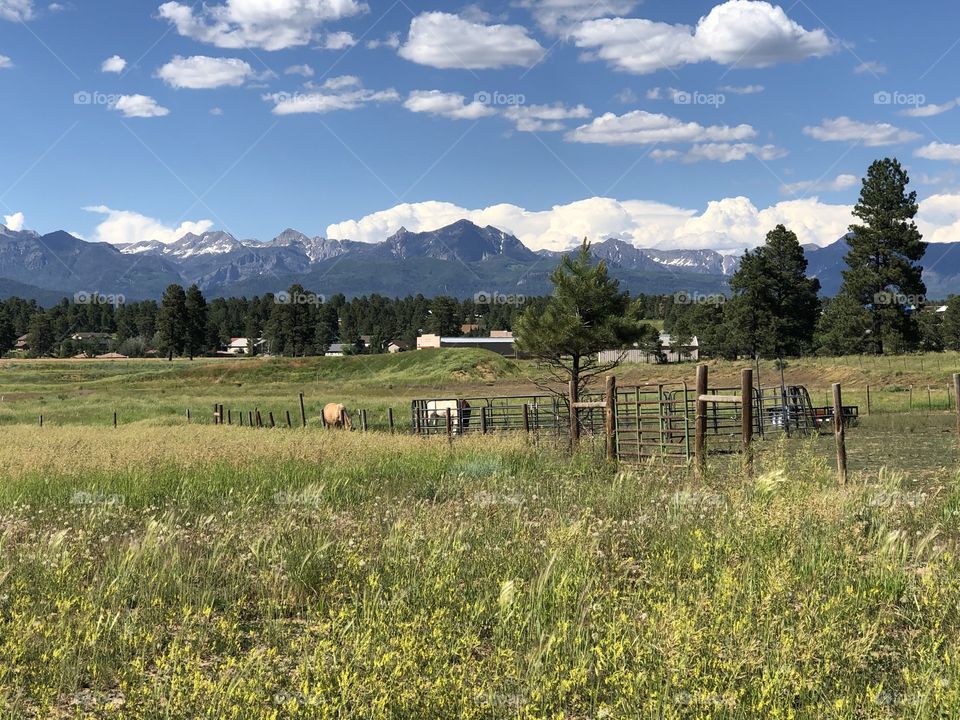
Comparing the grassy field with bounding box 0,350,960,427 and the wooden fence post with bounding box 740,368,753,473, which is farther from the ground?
the wooden fence post with bounding box 740,368,753,473

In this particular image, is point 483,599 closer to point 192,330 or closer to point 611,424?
point 611,424

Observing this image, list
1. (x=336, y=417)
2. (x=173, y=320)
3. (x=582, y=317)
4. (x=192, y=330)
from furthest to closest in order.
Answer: (x=192, y=330) → (x=173, y=320) → (x=582, y=317) → (x=336, y=417)

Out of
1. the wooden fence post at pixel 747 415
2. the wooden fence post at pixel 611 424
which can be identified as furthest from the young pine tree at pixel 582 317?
the wooden fence post at pixel 747 415

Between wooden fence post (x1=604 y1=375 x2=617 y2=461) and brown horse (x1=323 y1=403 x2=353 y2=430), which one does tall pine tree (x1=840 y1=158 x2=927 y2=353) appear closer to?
brown horse (x1=323 y1=403 x2=353 y2=430)

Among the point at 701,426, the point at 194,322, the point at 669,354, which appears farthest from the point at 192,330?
the point at 701,426

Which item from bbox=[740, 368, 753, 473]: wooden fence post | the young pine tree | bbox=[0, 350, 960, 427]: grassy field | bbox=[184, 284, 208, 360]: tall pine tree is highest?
bbox=[184, 284, 208, 360]: tall pine tree

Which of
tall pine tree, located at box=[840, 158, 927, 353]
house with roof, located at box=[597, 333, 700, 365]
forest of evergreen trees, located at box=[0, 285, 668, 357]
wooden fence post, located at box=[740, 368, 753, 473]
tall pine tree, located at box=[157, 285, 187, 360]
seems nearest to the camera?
wooden fence post, located at box=[740, 368, 753, 473]

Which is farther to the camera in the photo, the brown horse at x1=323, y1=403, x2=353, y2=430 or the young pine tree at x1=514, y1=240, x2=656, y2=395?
the young pine tree at x1=514, y1=240, x2=656, y2=395

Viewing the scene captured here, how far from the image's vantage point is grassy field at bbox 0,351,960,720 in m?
4.42

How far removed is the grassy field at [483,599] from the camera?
4.42 m

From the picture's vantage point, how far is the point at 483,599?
246 inches

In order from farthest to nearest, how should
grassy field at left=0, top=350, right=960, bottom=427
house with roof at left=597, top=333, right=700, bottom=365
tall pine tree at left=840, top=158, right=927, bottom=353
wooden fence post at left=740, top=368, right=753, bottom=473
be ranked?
house with roof at left=597, top=333, right=700, bottom=365 → tall pine tree at left=840, top=158, right=927, bottom=353 → grassy field at left=0, top=350, right=960, bottom=427 → wooden fence post at left=740, top=368, right=753, bottom=473

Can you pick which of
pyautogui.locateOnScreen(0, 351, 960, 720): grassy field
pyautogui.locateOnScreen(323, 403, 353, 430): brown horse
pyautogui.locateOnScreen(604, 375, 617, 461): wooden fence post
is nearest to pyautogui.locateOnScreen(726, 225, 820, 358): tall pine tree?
pyautogui.locateOnScreen(323, 403, 353, 430): brown horse

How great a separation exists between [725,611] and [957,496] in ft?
22.1
